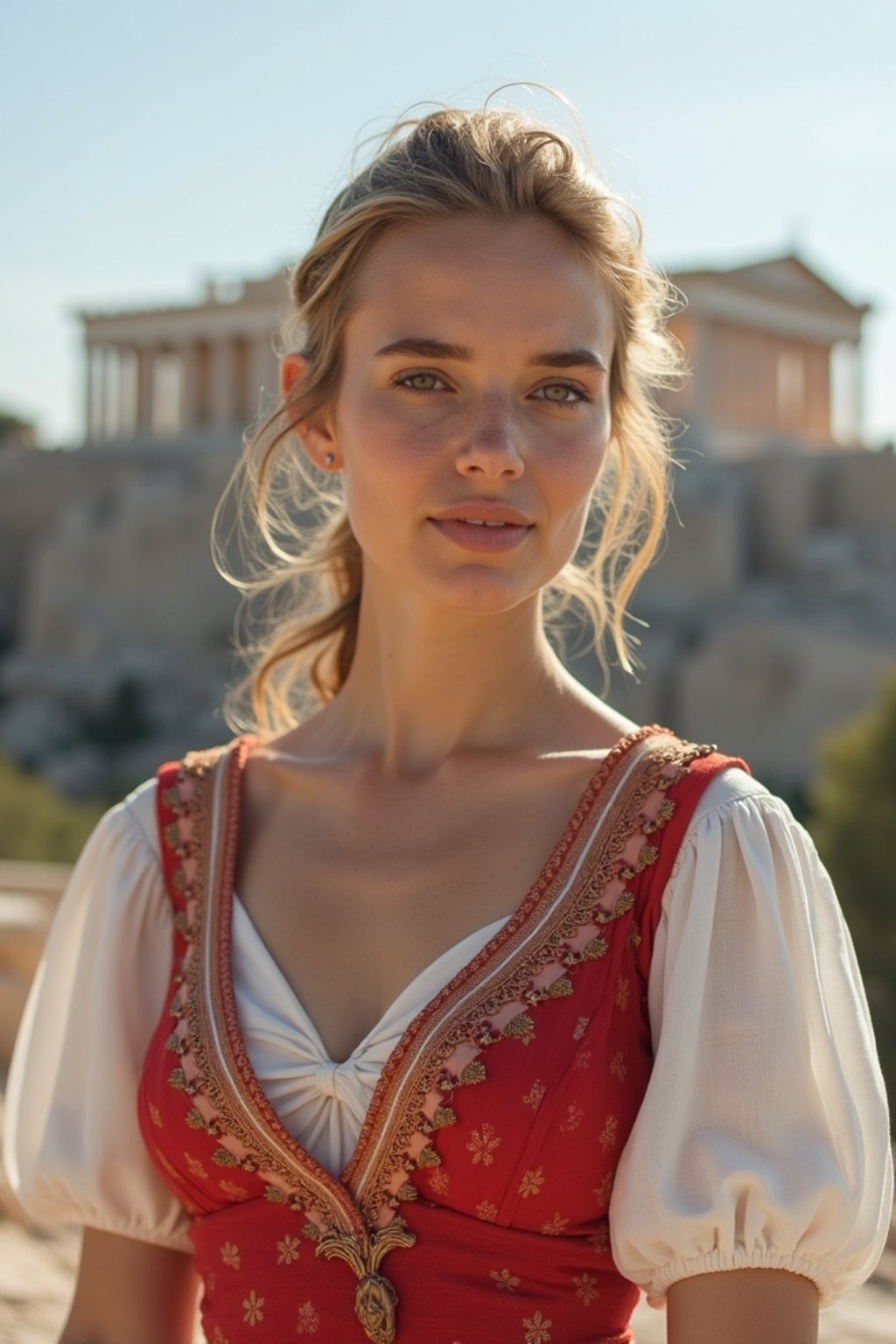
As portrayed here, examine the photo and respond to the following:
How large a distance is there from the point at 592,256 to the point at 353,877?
2.39 feet

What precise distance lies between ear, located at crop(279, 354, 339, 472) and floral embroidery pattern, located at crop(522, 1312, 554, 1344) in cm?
98

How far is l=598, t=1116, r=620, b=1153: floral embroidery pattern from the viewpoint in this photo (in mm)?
1747

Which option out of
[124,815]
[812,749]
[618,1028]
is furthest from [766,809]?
[812,749]

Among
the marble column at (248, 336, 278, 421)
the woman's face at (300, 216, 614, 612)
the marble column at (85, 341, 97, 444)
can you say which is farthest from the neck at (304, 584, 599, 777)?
the marble column at (85, 341, 97, 444)

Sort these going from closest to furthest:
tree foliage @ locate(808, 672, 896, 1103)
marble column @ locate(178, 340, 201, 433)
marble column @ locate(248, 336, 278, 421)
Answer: tree foliage @ locate(808, 672, 896, 1103) < marble column @ locate(248, 336, 278, 421) < marble column @ locate(178, 340, 201, 433)

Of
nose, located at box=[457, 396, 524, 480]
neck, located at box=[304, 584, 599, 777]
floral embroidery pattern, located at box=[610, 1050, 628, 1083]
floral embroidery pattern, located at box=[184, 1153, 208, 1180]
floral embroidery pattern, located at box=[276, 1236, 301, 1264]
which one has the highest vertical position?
nose, located at box=[457, 396, 524, 480]

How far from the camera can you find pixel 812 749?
24141 mm

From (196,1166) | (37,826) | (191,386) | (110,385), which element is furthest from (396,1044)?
(110,385)

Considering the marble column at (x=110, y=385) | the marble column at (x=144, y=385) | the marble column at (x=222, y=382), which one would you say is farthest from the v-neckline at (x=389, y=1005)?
the marble column at (x=110, y=385)

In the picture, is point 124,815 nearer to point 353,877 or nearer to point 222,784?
point 222,784

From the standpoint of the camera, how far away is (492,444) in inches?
73.7

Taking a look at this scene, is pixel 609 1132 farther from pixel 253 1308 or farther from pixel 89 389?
pixel 89 389

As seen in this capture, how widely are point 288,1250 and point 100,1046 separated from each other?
0.38m

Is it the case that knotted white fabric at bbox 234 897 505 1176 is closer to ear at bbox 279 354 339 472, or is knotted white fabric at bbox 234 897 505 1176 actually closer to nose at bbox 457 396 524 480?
nose at bbox 457 396 524 480
